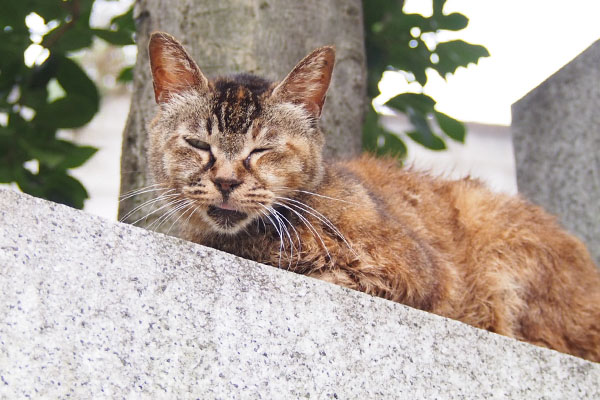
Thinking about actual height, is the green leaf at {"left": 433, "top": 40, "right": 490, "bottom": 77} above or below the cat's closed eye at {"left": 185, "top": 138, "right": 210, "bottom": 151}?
above

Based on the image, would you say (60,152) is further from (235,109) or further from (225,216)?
(225,216)

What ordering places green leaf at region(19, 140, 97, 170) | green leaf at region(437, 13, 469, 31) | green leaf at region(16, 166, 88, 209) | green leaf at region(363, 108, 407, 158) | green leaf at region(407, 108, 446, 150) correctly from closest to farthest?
green leaf at region(19, 140, 97, 170) → green leaf at region(16, 166, 88, 209) → green leaf at region(437, 13, 469, 31) → green leaf at region(407, 108, 446, 150) → green leaf at region(363, 108, 407, 158)

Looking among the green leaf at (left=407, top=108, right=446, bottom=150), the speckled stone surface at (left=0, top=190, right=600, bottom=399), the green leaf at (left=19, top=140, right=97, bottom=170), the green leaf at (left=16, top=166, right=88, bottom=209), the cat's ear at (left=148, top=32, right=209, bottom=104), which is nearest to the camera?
the speckled stone surface at (left=0, top=190, right=600, bottom=399)

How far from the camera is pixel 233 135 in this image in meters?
Answer: 2.43

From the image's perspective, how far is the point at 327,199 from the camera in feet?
8.43

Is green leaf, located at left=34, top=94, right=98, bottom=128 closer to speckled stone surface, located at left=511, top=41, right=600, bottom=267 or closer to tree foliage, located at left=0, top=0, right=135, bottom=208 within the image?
tree foliage, located at left=0, top=0, right=135, bottom=208

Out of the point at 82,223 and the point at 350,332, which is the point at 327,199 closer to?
the point at 350,332

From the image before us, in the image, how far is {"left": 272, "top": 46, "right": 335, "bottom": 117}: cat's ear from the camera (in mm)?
2564

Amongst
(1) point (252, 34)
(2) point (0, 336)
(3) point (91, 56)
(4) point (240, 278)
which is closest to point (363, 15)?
(1) point (252, 34)

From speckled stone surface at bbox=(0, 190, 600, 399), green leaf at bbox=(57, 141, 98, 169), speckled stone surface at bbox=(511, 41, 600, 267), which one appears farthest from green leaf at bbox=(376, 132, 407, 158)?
speckled stone surface at bbox=(0, 190, 600, 399)

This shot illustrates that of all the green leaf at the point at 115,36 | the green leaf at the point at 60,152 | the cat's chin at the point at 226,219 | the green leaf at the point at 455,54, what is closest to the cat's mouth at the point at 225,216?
the cat's chin at the point at 226,219

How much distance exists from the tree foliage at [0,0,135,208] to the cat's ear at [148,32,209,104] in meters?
0.74

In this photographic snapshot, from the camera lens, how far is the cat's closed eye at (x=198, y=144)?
2.45 meters

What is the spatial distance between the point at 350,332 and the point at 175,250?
1.80 feet
